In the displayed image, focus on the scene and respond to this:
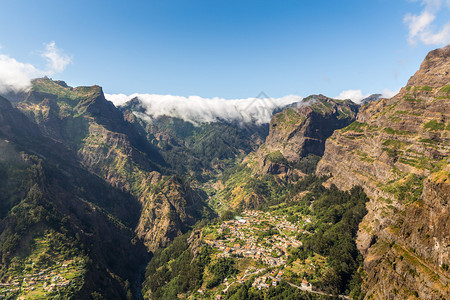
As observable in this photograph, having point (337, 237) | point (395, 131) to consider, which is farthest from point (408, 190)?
point (395, 131)

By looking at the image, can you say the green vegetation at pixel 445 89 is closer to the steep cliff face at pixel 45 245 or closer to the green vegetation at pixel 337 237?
the green vegetation at pixel 337 237

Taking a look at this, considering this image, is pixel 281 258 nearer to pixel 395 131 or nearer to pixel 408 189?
pixel 408 189

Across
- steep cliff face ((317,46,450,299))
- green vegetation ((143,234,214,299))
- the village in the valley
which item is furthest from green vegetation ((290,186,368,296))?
green vegetation ((143,234,214,299))

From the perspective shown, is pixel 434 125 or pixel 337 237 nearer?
pixel 337 237

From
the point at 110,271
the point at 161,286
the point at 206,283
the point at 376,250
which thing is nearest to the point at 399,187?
the point at 376,250

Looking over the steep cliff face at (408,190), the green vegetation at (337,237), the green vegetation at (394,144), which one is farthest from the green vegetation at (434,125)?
the green vegetation at (337,237)

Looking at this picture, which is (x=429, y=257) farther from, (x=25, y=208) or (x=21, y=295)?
(x=25, y=208)
